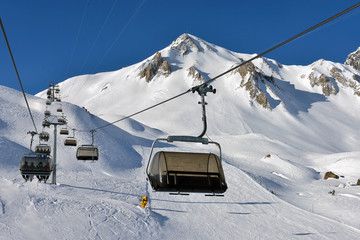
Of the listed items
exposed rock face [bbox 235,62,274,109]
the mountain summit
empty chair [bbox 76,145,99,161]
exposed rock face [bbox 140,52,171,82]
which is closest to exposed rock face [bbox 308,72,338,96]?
the mountain summit

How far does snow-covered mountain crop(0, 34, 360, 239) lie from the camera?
17.5m

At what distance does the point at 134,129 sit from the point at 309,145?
51883 mm

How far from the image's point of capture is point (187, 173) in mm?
8133

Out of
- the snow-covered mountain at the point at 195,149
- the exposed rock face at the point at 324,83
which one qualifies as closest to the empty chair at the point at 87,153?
the snow-covered mountain at the point at 195,149

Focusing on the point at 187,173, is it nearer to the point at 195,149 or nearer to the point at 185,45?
the point at 195,149

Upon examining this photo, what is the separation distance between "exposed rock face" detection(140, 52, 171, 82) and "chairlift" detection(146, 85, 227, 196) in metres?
128

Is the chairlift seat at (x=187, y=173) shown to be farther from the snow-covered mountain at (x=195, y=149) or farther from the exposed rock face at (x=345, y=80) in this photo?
the exposed rock face at (x=345, y=80)

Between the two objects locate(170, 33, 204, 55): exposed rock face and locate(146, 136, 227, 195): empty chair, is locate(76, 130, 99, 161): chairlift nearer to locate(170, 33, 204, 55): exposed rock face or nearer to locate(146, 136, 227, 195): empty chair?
locate(146, 136, 227, 195): empty chair

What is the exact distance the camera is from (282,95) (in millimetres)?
133125

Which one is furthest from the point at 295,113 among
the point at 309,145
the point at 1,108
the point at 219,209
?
the point at 219,209

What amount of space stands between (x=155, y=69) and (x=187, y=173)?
133776 millimetres

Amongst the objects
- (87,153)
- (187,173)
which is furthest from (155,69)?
(187,173)

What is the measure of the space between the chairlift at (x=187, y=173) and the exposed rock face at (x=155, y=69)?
128 m

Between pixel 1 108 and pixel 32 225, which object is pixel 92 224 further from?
pixel 1 108
